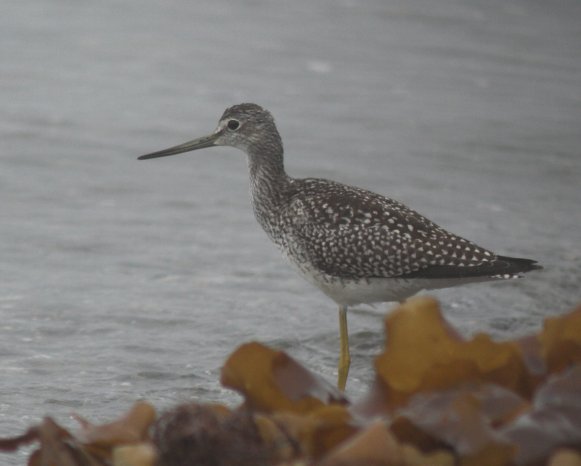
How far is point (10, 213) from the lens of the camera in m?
9.45

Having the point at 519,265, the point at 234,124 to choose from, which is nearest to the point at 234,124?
the point at 234,124

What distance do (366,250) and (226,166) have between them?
5.21m

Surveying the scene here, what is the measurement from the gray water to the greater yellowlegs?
701 mm

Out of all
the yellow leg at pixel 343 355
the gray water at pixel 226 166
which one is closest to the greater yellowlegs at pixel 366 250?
the yellow leg at pixel 343 355

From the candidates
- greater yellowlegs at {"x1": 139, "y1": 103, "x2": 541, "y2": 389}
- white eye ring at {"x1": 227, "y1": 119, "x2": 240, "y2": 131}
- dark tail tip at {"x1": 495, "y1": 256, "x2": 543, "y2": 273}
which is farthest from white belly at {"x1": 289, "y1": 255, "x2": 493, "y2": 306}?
white eye ring at {"x1": 227, "y1": 119, "x2": 240, "y2": 131}

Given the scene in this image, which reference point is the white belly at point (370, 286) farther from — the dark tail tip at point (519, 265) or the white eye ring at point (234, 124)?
the white eye ring at point (234, 124)

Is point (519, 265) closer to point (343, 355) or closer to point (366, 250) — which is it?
point (366, 250)

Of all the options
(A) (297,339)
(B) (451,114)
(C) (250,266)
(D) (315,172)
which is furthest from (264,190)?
(B) (451,114)

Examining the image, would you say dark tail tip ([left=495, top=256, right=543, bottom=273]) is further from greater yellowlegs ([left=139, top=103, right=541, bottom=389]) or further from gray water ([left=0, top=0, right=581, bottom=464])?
gray water ([left=0, top=0, right=581, bottom=464])

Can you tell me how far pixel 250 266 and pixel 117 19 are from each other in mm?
9043

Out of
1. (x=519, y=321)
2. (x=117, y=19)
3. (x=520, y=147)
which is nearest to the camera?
(x=519, y=321)

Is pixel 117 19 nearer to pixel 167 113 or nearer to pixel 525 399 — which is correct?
pixel 167 113

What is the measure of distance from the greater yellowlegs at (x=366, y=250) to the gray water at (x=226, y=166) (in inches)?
27.6

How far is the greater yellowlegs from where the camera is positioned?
20.6 feet
